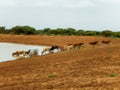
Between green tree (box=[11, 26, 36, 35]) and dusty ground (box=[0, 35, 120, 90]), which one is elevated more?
green tree (box=[11, 26, 36, 35])

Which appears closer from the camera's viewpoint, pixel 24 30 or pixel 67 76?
pixel 67 76

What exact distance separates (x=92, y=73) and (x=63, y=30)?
5439 cm

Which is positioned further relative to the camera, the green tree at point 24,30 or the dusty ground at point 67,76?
the green tree at point 24,30

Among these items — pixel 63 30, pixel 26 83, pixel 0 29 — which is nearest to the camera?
pixel 26 83

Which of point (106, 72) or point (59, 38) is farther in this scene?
point (59, 38)

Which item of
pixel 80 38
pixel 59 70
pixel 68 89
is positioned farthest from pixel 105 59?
pixel 80 38

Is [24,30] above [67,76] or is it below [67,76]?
above

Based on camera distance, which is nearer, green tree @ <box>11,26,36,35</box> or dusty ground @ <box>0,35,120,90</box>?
dusty ground @ <box>0,35,120,90</box>

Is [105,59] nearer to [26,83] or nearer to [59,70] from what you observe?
[59,70]

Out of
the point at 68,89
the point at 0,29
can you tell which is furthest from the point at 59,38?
the point at 68,89

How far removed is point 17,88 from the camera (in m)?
16.1

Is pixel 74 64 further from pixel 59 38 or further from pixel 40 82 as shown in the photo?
pixel 59 38

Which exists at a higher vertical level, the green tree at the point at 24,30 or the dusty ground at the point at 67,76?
the green tree at the point at 24,30

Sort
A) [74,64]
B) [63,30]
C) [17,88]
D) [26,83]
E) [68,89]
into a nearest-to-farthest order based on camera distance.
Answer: [68,89]
[17,88]
[26,83]
[74,64]
[63,30]
